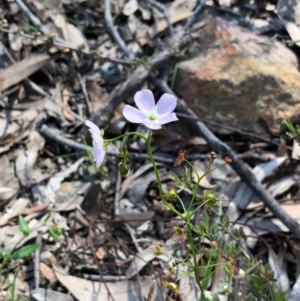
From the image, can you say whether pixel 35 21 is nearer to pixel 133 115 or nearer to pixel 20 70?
pixel 20 70

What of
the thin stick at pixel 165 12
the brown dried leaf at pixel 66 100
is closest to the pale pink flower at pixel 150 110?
the brown dried leaf at pixel 66 100

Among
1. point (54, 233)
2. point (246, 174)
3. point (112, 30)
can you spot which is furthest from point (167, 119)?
point (112, 30)

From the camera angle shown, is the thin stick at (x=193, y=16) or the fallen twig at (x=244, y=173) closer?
the fallen twig at (x=244, y=173)

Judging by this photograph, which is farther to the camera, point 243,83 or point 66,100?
point 66,100

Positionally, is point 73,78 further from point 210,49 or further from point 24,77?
point 210,49

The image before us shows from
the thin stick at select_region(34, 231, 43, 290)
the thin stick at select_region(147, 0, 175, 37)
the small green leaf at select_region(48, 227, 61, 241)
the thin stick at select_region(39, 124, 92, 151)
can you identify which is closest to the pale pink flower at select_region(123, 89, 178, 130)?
the small green leaf at select_region(48, 227, 61, 241)

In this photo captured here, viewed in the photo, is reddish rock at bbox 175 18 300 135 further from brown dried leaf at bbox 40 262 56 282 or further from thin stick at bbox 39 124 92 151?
brown dried leaf at bbox 40 262 56 282

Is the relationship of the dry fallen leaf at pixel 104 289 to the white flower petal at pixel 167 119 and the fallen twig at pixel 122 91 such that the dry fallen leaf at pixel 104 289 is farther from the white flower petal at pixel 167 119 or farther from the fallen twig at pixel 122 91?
the white flower petal at pixel 167 119
